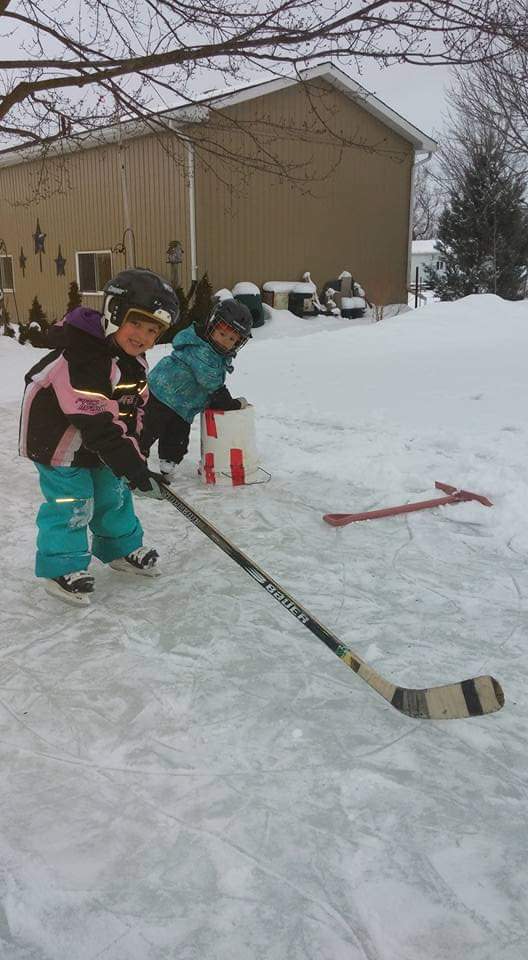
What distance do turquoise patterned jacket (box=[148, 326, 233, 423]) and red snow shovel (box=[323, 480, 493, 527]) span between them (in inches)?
46.5

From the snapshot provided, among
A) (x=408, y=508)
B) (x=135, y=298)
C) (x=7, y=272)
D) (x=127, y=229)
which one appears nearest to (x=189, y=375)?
(x=408, y=508)

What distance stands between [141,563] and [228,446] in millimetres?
1479

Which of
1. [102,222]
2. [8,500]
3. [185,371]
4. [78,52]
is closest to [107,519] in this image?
[8,500]

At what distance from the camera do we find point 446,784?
5.80ft

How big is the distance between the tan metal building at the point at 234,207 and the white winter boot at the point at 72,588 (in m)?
9.66

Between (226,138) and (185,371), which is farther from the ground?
(226,138)

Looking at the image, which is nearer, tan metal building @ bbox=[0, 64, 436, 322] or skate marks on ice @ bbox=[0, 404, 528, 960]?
skate marks on ice @ bbox=[0, 404, 528, 960]

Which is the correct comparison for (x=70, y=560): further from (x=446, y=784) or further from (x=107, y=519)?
(x=446, y=784)

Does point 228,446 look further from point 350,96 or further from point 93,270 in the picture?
point 93,270

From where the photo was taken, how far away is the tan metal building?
12.6 metres

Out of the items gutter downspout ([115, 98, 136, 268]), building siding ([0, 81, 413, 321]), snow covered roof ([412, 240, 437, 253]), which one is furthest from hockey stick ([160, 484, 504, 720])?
snow covered roof ([412, 240, 437, 253])

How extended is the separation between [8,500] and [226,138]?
10871 millimetres

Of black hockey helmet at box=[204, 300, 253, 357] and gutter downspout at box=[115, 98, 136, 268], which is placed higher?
gutter downspout at box=[115, 98, 136, 268]

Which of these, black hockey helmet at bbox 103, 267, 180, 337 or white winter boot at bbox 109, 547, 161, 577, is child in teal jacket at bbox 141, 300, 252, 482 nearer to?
white winter boot at bbox 109, 547, 161, 577
